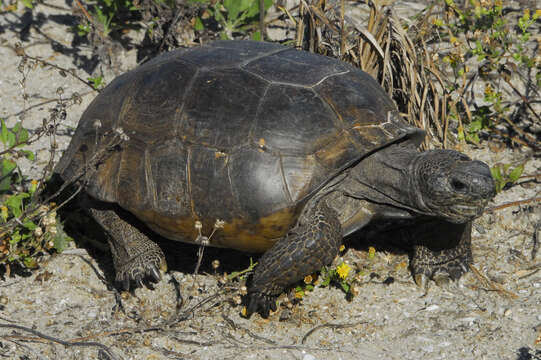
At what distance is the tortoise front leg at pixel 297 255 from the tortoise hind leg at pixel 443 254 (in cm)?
65

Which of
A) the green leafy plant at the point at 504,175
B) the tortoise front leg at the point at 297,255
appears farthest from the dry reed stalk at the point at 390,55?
the tortoise front leg at the point at 297,255

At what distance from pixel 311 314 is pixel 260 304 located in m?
0.30

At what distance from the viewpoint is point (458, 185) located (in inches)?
134

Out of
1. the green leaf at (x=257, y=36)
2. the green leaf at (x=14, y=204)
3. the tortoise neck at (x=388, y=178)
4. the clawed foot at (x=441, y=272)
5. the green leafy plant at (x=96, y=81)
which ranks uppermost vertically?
the green leaf at (x=257, y=36)

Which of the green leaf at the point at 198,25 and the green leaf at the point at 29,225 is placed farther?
the green leaf at the point at 198,25

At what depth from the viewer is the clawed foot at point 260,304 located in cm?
355

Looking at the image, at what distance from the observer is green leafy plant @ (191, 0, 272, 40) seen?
17.6 ft

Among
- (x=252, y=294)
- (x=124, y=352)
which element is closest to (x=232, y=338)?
(x=252, y=294)

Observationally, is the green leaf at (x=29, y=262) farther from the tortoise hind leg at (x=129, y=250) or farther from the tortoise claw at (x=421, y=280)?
the tortoise claw at (x=421, y=280)

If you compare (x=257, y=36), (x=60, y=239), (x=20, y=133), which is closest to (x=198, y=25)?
(x=257, y=36)

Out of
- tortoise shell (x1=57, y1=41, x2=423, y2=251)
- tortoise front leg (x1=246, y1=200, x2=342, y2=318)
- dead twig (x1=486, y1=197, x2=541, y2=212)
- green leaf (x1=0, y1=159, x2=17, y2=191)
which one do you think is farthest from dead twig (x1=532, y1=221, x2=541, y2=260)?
green leaf (x1=0, y1=159, x2=17, y2=191)

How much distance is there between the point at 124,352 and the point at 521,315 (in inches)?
81.4

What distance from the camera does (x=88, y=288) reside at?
12.9 ft

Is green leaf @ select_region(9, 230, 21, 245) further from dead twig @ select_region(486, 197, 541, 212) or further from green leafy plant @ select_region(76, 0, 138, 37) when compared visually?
dead twig @ select_region(486, 197, 541, 212)
